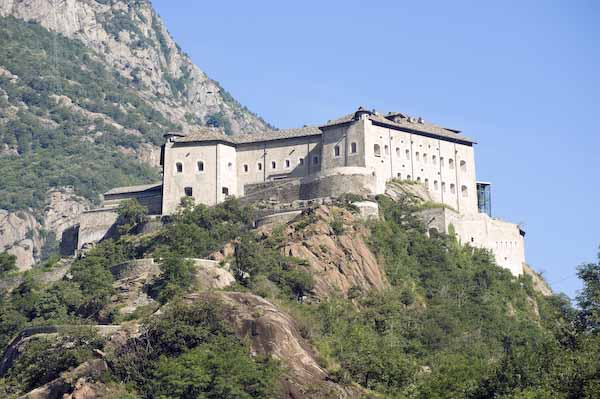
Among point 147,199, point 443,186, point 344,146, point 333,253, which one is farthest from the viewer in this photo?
point 147,199

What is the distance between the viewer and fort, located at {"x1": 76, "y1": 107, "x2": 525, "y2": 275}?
105 meters

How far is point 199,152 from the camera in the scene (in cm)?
10944

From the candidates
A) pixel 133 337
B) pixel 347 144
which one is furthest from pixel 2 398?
pixel 347 144

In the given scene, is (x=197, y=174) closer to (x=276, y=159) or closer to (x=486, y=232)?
(x=276, y=159)

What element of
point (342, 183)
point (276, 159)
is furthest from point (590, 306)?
point (276, 159)

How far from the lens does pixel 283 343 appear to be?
2997 inches

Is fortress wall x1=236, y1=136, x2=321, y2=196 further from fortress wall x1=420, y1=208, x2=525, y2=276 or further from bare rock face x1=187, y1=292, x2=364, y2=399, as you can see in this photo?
bare rock face x1=187, y1=292, x2=364, y2=399

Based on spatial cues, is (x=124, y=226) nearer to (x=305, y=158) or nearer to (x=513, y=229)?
(x=305, y=158)

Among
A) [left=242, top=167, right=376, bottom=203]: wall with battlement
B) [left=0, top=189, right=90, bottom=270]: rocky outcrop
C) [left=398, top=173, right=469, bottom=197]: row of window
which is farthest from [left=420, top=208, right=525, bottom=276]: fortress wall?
[left=0, top=189, right=90, bottom=270]: rocky outcrop

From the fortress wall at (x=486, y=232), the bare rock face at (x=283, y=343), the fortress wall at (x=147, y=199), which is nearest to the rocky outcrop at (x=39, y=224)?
the fortress wall at (x=147, y=199)

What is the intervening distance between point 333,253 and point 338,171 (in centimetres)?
1231

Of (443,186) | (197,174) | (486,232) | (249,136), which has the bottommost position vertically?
(486,232)

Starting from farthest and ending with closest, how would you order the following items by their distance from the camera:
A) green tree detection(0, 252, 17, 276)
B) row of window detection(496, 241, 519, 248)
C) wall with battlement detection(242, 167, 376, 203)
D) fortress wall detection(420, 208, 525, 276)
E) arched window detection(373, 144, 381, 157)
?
green tree detection(0, 252, 17, 276) → row of window detection(496, 241, 519, 248) → arched window detection(373, 144, 381, 157) → fortress wall detection(420, 208, 525, 276) → wall with battlement detection(242, 167, 376, 203)

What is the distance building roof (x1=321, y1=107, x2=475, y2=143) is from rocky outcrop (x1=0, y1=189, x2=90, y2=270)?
78189mm
